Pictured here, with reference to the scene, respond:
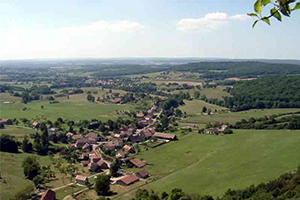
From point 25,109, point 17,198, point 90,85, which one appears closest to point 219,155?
point 17,198

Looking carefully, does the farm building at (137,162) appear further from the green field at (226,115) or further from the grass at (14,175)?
the green field at (226,115)

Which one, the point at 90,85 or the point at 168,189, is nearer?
the point at 168,189

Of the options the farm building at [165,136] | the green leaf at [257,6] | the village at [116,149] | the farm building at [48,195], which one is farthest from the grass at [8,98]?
the green leaf at [257,6]

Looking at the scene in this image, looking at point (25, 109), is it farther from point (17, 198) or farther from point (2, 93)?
point (17, 198)

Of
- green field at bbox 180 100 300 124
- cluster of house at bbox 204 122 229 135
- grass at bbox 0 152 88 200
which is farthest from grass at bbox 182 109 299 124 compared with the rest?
grass at bbox 0 152 88 200

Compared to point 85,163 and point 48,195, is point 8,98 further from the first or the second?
point 48,195

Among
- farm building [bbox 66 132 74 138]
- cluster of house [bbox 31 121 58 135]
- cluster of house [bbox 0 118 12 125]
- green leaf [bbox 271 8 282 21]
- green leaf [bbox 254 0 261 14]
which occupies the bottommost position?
farm building [bbox 66 132 74 138]

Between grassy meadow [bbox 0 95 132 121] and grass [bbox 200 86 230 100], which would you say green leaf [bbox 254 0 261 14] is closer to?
grassy meadow [bbox 0 95 132 121]
